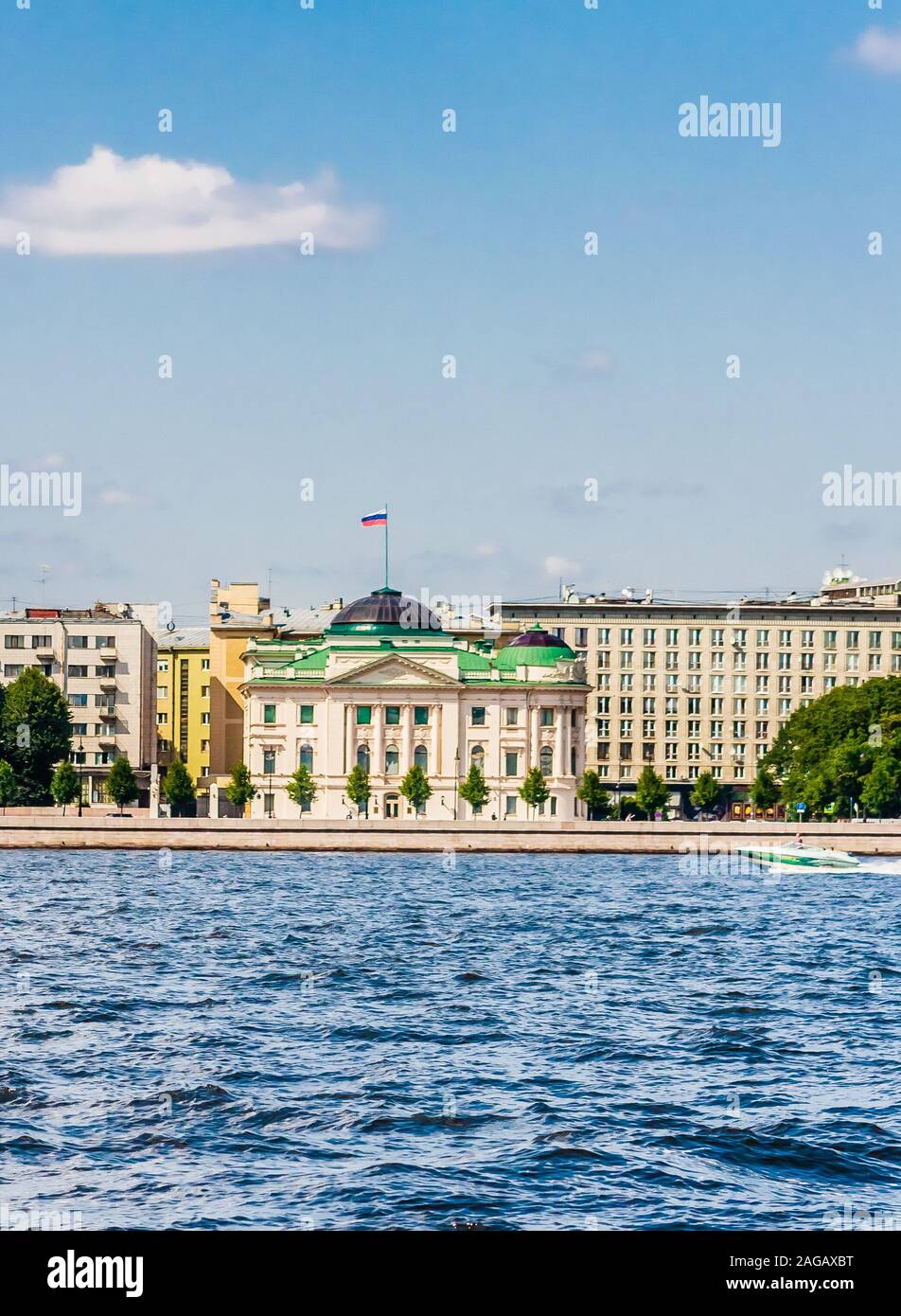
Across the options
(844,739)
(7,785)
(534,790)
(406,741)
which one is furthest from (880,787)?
(7,785)

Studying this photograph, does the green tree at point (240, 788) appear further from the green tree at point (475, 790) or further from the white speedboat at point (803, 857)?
the white speedboat at point (803, 857)

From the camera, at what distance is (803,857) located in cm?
9700

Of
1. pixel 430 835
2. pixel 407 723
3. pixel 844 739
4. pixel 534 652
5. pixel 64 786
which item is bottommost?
pixel 430 835

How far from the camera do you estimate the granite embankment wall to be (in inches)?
4321

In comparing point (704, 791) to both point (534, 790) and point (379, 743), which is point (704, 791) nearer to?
point (534, 790)

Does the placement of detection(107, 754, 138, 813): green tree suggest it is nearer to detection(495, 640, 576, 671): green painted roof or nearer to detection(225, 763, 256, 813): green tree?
detection(225, 763, 256, 813): green tree

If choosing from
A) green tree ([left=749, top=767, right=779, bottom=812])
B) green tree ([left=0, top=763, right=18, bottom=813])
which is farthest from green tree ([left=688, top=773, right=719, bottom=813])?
green tree ([left=0, top=763, right=18, bottom=813])

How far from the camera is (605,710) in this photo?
550 feet

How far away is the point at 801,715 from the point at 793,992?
97.4 meters

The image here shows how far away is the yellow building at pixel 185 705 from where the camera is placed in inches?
6703

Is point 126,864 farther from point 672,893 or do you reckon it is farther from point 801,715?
point 801,715

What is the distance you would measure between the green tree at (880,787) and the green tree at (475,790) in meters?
30.0

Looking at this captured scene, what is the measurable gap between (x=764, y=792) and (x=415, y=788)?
25308mm
